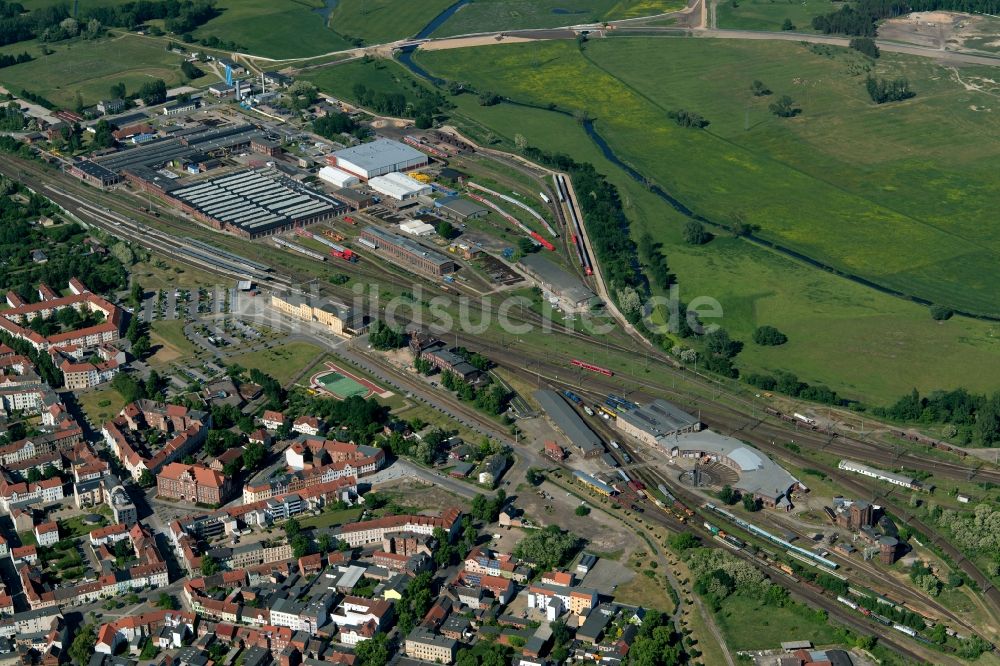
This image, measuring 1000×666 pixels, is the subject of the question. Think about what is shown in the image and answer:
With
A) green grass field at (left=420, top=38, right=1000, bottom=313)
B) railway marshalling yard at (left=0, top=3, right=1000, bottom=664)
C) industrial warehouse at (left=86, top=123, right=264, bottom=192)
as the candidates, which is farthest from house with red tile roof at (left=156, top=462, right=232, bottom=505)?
green grass field at (left=420, top=38, right=1000, bottom=313)

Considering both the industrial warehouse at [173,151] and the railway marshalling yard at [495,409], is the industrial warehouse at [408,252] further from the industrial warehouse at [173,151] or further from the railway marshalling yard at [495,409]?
the industrial warehouse at [173,151]

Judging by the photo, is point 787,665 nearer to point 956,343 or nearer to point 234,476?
point 234,476

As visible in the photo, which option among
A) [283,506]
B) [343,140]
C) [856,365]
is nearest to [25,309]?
[283,506]

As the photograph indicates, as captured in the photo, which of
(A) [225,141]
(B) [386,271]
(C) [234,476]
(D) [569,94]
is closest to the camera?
(C) [234,476]

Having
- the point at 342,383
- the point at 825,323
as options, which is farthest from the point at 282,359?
the point at 825,323

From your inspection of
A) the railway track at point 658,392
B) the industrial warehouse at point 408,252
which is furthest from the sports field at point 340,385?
the industrial warehouse at point 408,252

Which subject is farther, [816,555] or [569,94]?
[569,94]

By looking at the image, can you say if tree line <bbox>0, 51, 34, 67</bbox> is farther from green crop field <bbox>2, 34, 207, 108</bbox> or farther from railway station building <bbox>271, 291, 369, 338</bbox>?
railway station building <bbox>271, 291, 369, 338</bbox>
